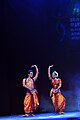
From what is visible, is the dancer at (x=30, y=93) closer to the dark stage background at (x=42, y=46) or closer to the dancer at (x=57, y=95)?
the dark stage background at (x=42, y=46)

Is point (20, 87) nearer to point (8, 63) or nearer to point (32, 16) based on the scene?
point (8, 63)

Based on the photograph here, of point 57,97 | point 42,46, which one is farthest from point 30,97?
point 42,46

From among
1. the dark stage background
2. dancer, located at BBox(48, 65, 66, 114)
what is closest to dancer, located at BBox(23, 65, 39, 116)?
the dark stage background

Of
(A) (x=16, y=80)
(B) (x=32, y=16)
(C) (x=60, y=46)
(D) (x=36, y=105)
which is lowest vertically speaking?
(D) (x=36, y=105)

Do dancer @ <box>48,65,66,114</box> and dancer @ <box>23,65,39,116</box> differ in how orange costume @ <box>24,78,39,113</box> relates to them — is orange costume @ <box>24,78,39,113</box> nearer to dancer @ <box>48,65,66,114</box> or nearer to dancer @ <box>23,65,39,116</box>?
dancer @ <box>23,65,39,116</box>

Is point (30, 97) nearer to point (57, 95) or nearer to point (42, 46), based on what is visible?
point (57, 95)

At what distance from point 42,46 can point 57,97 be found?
2.71ft

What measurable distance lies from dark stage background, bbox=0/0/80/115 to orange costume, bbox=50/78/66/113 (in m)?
0.10

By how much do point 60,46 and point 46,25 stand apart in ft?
1.29

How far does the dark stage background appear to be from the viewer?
561 centimetres

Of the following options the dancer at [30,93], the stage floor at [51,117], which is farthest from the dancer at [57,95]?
the dancer at [30,93]

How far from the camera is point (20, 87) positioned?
18.7 ft

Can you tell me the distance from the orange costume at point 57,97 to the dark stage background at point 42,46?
0.10 metres

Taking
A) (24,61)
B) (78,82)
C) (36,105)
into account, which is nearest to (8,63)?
(24,61)
